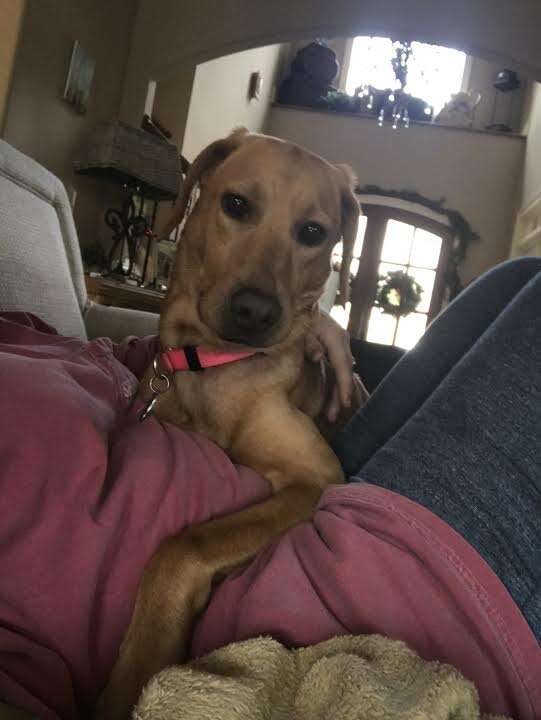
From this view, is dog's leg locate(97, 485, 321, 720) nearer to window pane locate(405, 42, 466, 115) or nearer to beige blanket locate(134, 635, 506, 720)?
beige blanket locate(134, 635, 506, 720)

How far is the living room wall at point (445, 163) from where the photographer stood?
677 centimetres

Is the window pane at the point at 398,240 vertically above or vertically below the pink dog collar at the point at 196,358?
above

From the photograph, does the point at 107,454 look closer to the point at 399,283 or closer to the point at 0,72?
the point at 0,72

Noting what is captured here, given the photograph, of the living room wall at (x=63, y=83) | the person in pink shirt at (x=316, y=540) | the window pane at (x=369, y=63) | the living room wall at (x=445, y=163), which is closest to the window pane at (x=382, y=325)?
the living room wall at (x=445, y=163)

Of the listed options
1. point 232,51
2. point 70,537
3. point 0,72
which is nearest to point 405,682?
point 70,537

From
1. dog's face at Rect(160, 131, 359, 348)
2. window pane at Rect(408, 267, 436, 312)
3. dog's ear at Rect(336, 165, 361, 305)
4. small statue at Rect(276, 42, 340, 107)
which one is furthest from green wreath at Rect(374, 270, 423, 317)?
dog's face at Rect(160, 131, 359, 348)

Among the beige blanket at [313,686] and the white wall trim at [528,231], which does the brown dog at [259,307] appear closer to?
the beige blanket at [313,686]

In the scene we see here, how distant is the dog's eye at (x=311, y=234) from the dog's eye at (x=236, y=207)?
5.3 inches

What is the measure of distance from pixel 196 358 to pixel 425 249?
631 cm

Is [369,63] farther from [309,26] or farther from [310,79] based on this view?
[309,26]

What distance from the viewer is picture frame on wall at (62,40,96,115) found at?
3338mm

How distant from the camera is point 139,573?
710mm

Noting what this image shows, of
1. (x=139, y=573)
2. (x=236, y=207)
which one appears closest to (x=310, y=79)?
(x=236, y=207)

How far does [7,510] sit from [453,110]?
7352 millimetres
